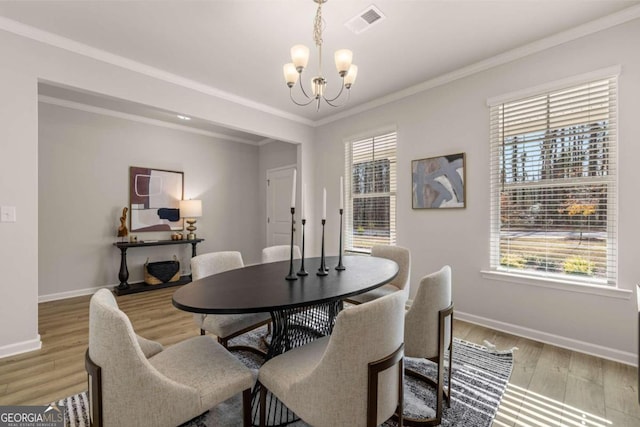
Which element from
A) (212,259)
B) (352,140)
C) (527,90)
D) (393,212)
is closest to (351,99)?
(352,140)

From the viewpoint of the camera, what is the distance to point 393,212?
12.1ft

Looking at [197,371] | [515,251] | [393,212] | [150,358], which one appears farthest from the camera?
[393,212]

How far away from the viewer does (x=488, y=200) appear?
282 centimetres

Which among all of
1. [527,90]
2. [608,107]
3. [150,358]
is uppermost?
[527,90]

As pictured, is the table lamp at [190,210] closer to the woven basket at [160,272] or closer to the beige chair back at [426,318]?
the woven basket at [160,272]

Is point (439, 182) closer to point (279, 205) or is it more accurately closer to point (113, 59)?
point (279, 205)

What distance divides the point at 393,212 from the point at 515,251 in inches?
54.4

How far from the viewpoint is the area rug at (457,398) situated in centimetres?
157

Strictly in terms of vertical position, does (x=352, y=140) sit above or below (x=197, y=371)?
above

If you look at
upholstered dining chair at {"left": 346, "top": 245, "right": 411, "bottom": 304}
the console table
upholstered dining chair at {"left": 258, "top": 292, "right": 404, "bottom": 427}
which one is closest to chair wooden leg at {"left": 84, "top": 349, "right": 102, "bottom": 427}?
upholstered dining chair at {"left": 258, "top": 292, "right": 404, "bottom": 427}

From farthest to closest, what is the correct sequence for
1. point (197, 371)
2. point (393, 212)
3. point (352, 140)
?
point (352, 140) < point (393, 212) < point (197, 371)

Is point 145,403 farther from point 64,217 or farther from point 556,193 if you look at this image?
point 64,217

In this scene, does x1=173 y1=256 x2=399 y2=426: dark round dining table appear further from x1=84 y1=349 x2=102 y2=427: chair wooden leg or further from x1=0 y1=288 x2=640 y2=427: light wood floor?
x1=0 y1=288 x2=640 y2=427: light wood floor

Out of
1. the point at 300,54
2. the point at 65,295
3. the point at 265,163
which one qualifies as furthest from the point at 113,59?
the point at 265,163
